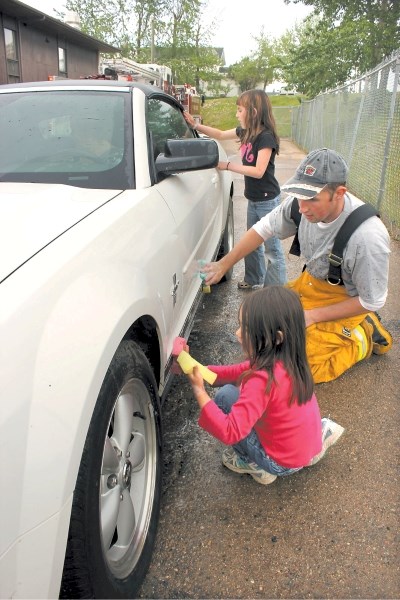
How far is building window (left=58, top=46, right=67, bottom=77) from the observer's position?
22.0 m

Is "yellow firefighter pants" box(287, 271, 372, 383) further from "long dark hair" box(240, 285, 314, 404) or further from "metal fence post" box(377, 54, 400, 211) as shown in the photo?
"metal fence post" box(377, 54, 400, 211)

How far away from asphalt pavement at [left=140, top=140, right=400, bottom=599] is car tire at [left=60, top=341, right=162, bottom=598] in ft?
0.69

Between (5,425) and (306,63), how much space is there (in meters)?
26.6

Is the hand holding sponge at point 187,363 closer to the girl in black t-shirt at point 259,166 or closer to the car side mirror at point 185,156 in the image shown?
the car side mirror at point 185,156

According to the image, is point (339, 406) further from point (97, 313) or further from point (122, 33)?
point (122, 33)

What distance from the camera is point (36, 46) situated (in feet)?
63.9

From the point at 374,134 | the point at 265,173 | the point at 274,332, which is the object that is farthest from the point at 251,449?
the point at 374,134

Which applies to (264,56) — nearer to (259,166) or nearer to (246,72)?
(246,72)

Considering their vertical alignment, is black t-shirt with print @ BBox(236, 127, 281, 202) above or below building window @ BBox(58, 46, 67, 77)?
below

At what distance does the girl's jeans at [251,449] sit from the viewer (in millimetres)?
2088

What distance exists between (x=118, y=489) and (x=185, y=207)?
4.69ft

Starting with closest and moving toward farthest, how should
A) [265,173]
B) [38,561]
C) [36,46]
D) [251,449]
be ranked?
[38,561]
[251,449]
[265,173]
[36,46]

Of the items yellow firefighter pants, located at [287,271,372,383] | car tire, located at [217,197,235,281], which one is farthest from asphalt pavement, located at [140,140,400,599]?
car tire, located at [217,197,235,281]

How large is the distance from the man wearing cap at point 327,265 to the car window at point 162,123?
729 millimetres
